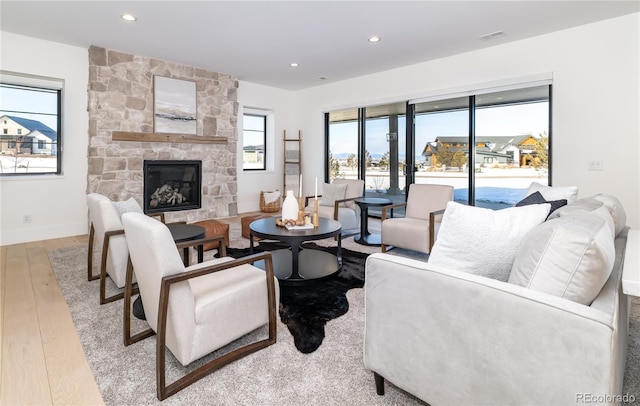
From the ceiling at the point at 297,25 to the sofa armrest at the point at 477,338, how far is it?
3.14 metres

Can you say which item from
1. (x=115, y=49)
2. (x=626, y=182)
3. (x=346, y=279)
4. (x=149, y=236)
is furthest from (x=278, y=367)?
(x=115, y=49)

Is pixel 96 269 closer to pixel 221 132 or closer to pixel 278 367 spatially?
pixel 278 367

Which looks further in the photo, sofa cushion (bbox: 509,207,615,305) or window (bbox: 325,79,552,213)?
window (bbox: 325,79,552,213)

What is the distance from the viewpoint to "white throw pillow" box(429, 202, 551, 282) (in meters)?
1.47

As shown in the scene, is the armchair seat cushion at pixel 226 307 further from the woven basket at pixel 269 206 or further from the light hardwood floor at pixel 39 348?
the woven basket at pixel 269 206

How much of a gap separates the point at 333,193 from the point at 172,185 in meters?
2.75

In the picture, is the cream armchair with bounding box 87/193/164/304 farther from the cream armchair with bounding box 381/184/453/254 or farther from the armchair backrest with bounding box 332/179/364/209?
the armchair backrest with bounding box 332/179/364/209

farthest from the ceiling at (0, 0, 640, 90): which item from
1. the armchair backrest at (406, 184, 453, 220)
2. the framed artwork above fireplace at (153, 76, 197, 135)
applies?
the armchair backrest at (406, 184, 453, 220)

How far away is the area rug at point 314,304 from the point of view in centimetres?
220

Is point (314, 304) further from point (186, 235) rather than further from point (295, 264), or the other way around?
point (186, 235)

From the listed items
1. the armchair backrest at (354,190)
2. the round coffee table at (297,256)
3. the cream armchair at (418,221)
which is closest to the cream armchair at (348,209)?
the armchair backrest at (354,190)

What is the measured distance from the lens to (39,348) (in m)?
2.05

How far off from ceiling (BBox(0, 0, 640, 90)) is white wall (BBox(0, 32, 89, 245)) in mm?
221

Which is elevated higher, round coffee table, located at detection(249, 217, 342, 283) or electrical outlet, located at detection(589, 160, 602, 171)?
electrical outlet, located at detection(589, 160, 602, 171)
